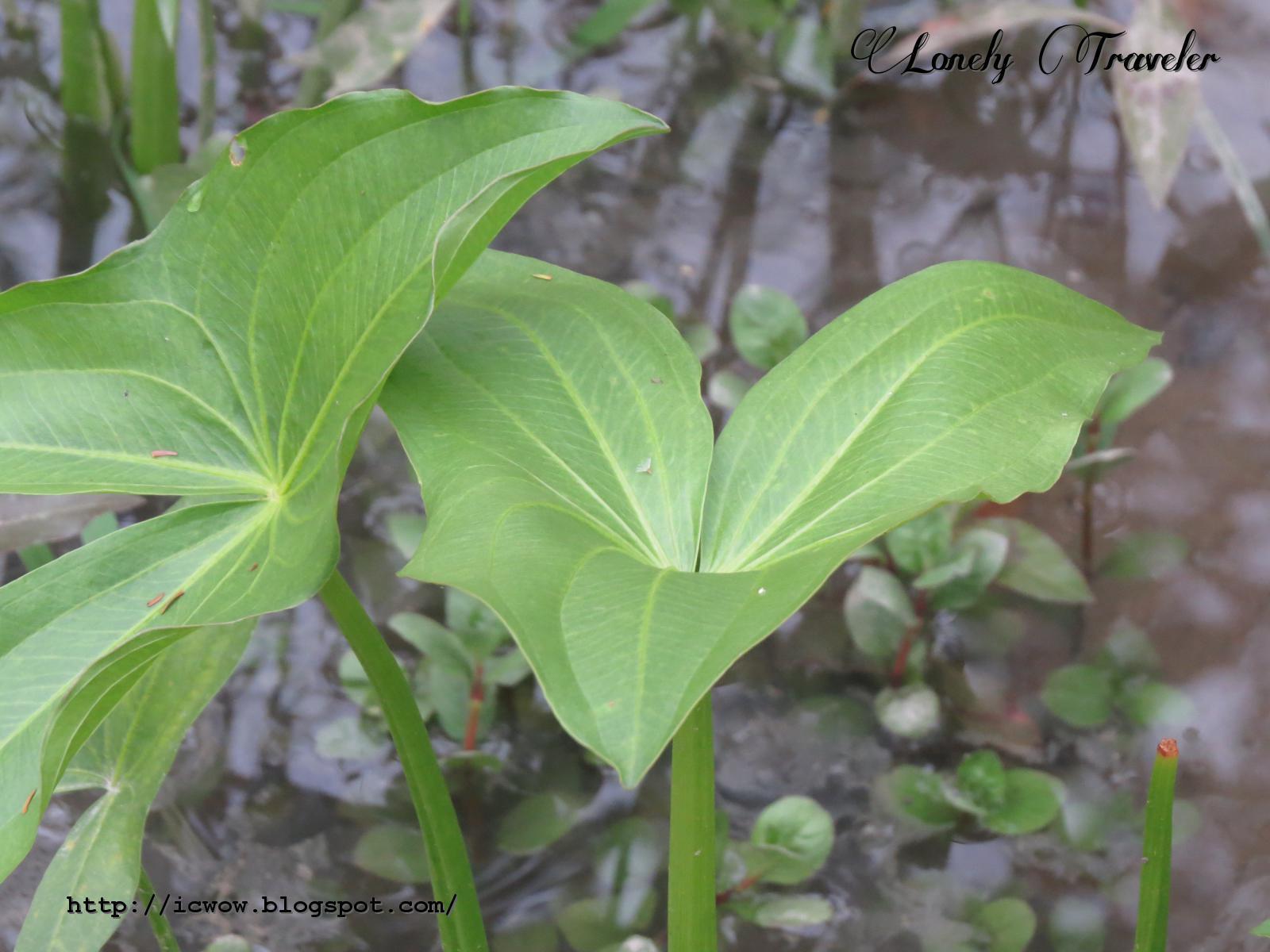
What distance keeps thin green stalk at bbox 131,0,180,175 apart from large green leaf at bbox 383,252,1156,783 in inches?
32.5

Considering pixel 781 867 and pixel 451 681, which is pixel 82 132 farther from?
pixel 781 867

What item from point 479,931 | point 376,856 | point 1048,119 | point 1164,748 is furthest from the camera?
point 1048,119

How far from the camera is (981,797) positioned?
948 millimetres

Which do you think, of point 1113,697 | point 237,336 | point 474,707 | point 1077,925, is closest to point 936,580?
point 1113,697

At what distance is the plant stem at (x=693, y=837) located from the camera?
0.60m

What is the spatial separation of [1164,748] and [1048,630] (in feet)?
1.96

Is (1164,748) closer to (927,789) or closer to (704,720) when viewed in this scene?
(704,720)

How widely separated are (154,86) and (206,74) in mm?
113

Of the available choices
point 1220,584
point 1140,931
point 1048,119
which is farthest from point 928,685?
point 1048,119

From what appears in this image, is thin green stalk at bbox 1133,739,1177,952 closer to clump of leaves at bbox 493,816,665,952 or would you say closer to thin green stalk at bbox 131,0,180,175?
clump of leaves at bbox 493,816,665,952

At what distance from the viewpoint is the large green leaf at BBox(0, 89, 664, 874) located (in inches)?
23.6

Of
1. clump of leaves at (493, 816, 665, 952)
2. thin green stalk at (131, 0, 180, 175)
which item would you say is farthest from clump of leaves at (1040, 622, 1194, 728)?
thin green stalk at (131, 0, 180, 175)

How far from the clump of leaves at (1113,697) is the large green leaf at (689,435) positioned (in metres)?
0.47

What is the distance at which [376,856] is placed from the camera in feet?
3.10
